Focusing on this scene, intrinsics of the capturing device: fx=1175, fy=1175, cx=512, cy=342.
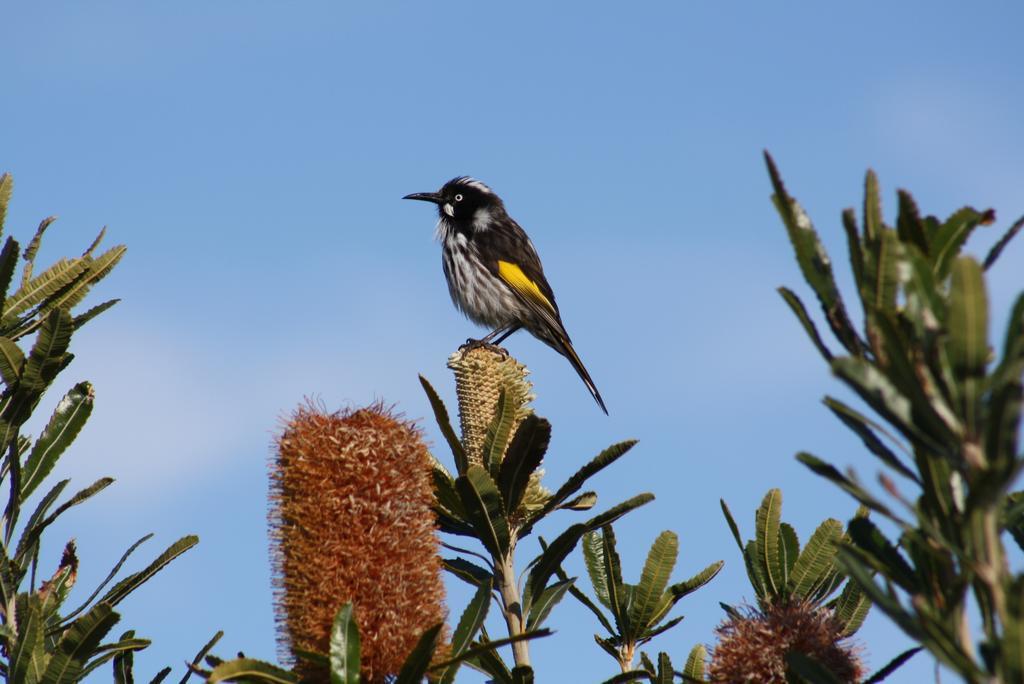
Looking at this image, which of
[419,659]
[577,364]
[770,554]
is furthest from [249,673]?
[577,364]

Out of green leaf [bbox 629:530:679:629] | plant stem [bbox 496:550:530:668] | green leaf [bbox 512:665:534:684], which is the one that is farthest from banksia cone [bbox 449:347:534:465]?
green leaf [bbox 512:665:534:684]

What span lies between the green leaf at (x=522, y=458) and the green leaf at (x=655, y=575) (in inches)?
20.8

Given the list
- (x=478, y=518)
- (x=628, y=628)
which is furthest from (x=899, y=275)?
(x=628, y=628)

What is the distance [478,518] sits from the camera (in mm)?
4164

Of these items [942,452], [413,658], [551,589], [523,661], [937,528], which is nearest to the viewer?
[942,452]

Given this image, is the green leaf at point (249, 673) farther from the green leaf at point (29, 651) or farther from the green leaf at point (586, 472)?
the green leaf at point (586, 472)

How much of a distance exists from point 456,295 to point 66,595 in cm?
789

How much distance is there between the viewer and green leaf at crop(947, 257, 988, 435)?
76.4 inches

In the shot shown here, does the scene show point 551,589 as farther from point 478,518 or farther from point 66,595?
point 66,595

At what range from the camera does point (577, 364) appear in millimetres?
11625

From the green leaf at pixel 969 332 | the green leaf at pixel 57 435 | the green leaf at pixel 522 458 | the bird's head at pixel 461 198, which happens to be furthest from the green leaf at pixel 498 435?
the bird's head at pixel 461 198

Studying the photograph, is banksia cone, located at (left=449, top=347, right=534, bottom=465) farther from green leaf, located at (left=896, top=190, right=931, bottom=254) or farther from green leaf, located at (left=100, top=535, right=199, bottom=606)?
green leaf, located at (left=896, top=190, right=931, bottom=254)

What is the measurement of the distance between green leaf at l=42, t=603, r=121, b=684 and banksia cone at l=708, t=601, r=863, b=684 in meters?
1.89

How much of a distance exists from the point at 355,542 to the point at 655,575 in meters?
1.43
